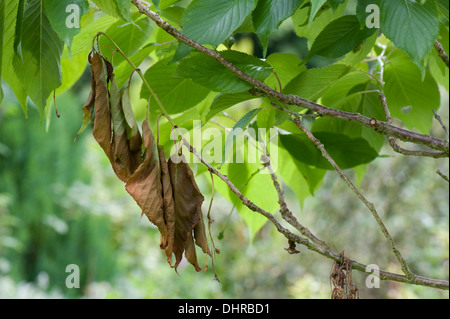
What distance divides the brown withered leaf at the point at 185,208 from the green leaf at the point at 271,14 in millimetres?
112

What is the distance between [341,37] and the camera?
0.43 m

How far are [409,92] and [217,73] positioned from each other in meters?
0.26

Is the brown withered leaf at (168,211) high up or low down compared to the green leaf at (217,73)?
down

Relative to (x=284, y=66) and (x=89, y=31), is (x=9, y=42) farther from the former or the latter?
(x=284, y=66)

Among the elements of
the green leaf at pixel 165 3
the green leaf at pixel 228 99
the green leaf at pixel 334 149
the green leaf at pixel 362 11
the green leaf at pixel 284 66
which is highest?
the green leaf at pixel 165 3

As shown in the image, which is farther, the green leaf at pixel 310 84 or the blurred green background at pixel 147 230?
the blurred green background at pixel 147 230

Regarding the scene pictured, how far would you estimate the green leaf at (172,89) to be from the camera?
1.64ft

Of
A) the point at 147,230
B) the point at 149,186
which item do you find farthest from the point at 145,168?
the point at 147,230

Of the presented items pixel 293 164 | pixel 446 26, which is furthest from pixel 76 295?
pixel 446 26

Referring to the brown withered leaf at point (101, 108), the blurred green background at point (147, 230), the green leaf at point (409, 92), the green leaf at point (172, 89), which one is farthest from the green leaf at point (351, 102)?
the blurred green background at point (147, 230)

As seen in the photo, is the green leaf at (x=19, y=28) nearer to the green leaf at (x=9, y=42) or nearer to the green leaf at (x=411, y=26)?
the green leaf at (x=9, y=42)

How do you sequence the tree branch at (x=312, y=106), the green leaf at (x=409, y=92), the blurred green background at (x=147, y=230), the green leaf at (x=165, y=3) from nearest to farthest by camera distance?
the tree branch at (x=312, y=106), the green leaf at (x=165, y=3), the green leaf at (x=409, y=92), the blurred green background at (x=147, y=230)

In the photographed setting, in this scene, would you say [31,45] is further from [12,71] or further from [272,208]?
[272,208]
